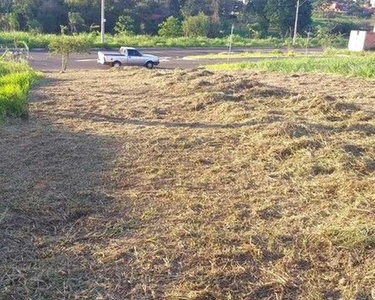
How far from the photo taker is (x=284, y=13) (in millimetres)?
49812

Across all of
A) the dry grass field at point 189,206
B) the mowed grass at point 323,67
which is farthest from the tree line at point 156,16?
the dry grass field at point 189,206

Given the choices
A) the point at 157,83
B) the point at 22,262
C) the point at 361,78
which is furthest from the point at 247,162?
the point at 361,78

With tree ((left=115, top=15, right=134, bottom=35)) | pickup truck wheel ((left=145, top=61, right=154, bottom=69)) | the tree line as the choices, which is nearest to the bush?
the tree line

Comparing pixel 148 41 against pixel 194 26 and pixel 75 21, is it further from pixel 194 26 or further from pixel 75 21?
pixel 194 26

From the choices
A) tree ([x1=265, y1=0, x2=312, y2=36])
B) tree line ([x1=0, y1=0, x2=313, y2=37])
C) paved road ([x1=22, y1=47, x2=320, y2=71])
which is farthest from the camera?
tree ([x1=265, y1=0, x2=312, y2=36])

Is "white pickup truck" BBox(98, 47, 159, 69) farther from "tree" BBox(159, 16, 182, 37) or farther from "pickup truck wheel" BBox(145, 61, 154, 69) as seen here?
"tree" BBox(159, 16, 182, 37)

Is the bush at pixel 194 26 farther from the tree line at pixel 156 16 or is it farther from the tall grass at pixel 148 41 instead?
the tall grass at pixel 148 41

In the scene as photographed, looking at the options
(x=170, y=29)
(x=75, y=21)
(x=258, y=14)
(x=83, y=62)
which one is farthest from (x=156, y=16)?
(x=83, y=62)

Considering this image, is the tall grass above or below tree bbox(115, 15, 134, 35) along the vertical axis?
below

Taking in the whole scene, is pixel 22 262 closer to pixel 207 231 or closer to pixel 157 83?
pixel 207 231

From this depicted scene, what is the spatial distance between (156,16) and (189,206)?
43062mm

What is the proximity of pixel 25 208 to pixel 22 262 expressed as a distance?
32.5 inches

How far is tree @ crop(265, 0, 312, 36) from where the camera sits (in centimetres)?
4988

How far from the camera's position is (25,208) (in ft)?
11.8
